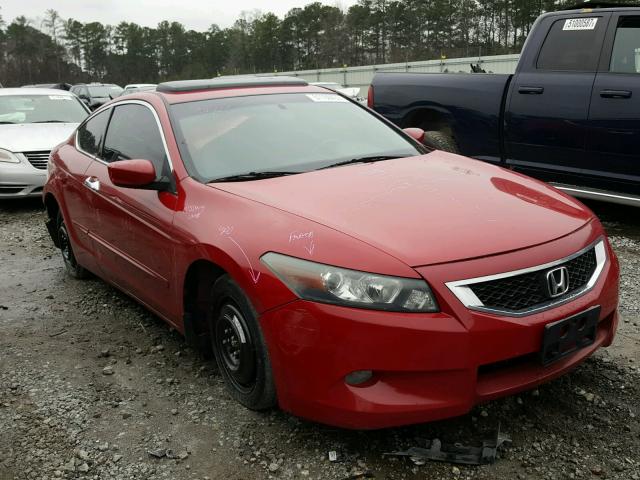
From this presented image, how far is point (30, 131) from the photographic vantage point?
28.1ft

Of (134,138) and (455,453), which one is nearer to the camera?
(455,453)

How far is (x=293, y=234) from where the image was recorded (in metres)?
2.56

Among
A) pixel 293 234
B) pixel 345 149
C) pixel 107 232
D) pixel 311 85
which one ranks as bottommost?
pixel 107 232

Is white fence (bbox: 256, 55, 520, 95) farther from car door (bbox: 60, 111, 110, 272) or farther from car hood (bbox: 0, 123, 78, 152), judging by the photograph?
car door (bbox: 60, 111, 110, 272)

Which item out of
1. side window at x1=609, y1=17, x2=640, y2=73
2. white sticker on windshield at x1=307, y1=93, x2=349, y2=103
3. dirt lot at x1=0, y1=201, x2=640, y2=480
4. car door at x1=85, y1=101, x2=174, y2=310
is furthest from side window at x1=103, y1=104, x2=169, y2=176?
side window at x1=609, y1=17, x2=640, y2=73

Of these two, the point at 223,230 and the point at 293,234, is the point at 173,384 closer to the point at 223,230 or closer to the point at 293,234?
the point at 223,230

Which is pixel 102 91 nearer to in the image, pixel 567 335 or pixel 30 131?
pixel 30 131

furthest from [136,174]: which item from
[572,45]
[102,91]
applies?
[102,91]

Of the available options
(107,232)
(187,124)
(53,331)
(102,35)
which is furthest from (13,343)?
(102,35)

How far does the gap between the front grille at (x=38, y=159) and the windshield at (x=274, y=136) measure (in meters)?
5.15

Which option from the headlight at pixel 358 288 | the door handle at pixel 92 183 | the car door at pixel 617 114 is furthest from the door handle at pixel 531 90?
the headlight at pixel 358 288

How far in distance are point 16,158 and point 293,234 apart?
6.62 metres

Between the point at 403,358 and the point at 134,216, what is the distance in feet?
6.29

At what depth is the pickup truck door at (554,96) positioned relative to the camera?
220 inches
